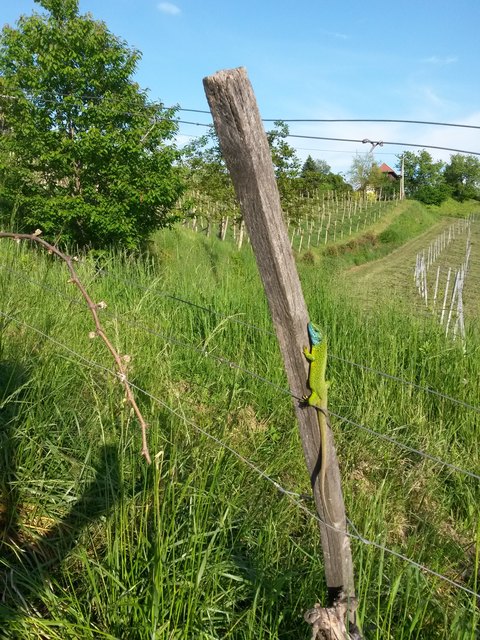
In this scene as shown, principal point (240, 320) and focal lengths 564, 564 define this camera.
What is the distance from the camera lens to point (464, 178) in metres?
61.6

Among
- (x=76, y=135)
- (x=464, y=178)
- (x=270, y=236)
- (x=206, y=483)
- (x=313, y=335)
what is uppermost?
(x=464, y=178)

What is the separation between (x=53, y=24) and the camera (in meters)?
8.72

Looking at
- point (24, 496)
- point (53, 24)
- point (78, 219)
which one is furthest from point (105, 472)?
point (53, 24)

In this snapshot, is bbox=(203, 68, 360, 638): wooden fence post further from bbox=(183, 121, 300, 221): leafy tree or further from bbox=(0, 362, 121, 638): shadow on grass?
bbox=(183, 121, 300, 221): leafy tree

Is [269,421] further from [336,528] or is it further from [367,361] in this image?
[336,528]

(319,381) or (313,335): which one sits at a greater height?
(313,335)

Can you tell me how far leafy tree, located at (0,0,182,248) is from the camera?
345 inches

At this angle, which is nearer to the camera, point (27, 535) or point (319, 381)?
point (319, 381)


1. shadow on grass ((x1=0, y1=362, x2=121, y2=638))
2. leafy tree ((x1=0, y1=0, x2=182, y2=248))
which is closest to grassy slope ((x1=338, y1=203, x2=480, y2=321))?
leafy tree ((x1=0, y1=0, x2=182, y2=248))

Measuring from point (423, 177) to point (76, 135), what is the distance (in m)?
65.9

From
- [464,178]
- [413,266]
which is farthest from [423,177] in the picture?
[413,266]

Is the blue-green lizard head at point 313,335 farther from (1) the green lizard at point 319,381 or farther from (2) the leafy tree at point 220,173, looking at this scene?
(2) the leafy tree at point 220,173

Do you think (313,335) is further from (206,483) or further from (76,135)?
(76,135)

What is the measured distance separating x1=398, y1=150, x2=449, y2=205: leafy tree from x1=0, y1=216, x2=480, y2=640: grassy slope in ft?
200
